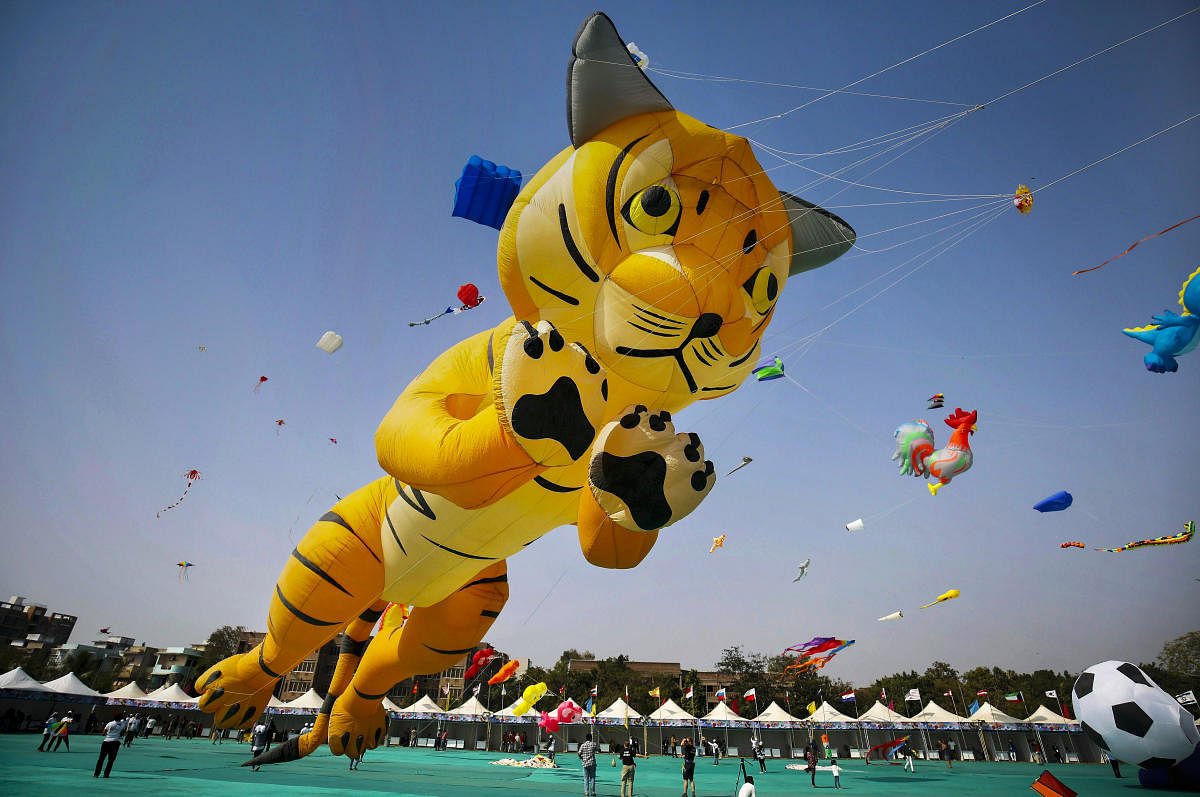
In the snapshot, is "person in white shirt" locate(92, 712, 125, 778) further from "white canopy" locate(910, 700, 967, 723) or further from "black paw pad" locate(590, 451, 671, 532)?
"white canopy" locate(910, 700, 967, 723)

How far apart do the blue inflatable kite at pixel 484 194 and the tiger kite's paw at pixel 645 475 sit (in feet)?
7.44

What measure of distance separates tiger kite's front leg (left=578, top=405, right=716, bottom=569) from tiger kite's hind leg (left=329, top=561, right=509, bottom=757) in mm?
2804

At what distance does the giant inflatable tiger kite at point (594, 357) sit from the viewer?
9.41 ft

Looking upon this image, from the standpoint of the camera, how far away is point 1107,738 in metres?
9.45

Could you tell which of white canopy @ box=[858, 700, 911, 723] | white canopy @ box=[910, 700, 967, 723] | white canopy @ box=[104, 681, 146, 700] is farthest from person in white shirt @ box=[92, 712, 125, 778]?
white canopy @ box=[910, 700, 967, 723]

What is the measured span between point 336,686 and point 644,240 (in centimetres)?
542

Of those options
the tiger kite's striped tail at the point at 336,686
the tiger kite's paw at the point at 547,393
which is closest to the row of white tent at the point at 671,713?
the tiger kite's striped tail at the point at 336,686

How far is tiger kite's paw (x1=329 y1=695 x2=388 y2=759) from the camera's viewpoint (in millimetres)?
5480

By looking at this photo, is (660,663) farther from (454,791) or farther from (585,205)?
(585,205)

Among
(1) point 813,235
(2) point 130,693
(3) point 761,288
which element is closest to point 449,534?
(3) point 761,288

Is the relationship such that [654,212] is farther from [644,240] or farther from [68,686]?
[68,686]

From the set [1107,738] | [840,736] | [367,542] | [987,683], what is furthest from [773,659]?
[367,542]

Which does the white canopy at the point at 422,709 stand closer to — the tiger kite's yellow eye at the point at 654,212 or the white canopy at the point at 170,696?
the white canopy at the point at 170,696

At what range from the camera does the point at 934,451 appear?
5898 mm
